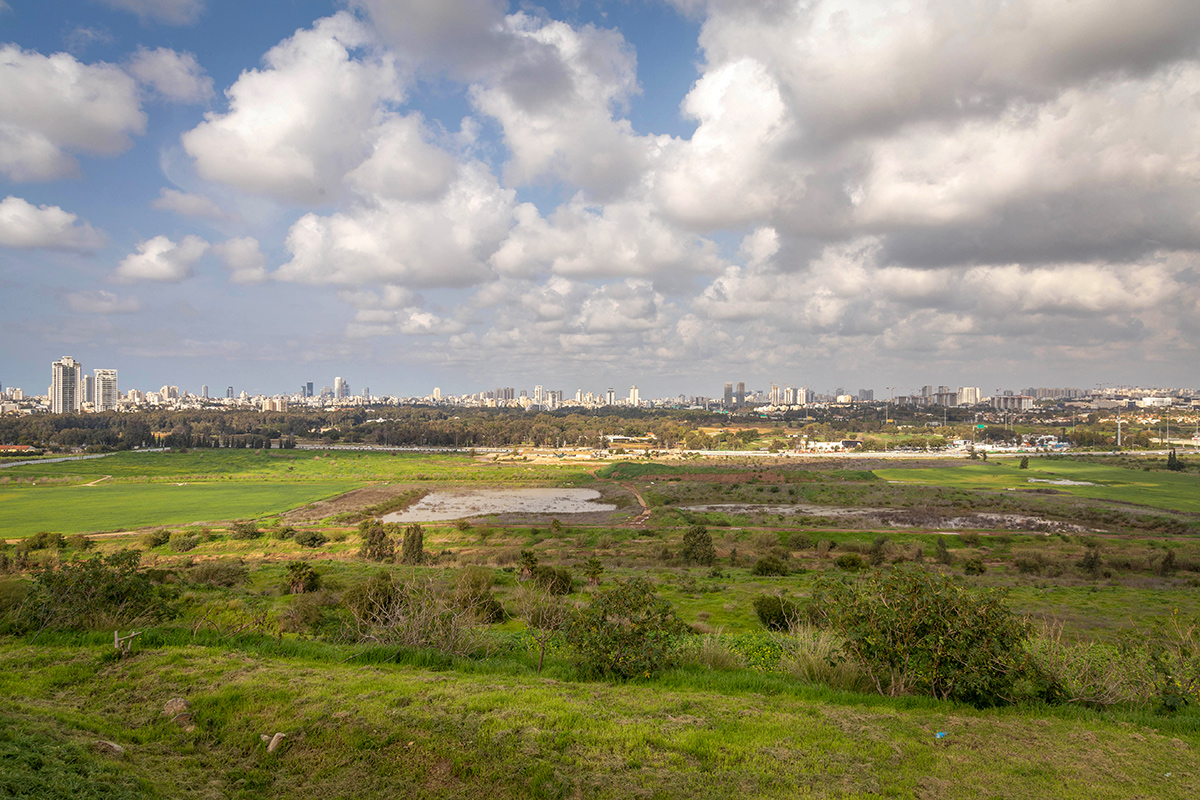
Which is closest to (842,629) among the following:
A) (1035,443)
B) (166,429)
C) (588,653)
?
(588,653)

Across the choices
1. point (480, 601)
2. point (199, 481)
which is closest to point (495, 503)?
point (199, 481)

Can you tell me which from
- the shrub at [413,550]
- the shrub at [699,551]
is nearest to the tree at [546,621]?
the shrub at [699,551]

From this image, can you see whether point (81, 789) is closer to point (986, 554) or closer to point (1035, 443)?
point (986, 554)

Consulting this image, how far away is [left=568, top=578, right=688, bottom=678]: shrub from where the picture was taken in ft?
28.7

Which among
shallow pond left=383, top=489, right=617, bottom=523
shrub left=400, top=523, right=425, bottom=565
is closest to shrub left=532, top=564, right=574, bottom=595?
shrub left=400, top=523, right=425, bottom=565

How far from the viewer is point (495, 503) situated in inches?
2574

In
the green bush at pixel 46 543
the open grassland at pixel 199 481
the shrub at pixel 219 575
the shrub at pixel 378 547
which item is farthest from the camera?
the open grassland at pixel 199 481

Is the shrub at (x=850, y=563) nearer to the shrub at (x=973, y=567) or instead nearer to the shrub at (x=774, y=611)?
the shrub at (x=973, y=567)

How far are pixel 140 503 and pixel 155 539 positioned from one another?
90.2 feet

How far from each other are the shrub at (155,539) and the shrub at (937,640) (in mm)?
46211

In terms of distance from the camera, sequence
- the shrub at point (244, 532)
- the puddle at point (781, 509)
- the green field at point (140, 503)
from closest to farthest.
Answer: the shrub at point (244, 532) < the green field at point (140, 503) < the puddle at point (781, 509)

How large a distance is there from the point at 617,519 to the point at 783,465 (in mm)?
53623

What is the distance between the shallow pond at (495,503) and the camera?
5819cm

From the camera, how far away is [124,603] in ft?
34.2
